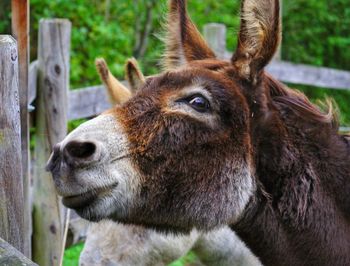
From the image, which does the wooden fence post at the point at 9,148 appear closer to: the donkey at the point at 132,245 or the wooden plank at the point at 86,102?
the donkey at the point at 132,245

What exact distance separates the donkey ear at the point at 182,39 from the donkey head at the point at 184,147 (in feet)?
1.31

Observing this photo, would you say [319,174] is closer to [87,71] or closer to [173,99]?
[173,99]

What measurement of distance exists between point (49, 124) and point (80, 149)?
8.61 feet

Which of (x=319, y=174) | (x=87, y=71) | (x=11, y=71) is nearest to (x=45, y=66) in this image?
(x=11, y=71)

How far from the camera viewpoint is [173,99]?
10.9 ft

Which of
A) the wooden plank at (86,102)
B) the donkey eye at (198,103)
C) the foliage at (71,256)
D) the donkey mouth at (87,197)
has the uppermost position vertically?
the donkey eye at (198,103)

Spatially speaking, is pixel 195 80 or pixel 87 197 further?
pixel 195 80

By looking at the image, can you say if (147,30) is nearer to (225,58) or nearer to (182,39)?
(225,58)

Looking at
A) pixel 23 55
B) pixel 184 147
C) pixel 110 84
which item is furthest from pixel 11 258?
pixel 110 84

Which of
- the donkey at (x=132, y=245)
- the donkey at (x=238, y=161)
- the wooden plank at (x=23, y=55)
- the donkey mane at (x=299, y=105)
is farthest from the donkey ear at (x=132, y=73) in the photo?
the donkey mane at (x=299, y=105)

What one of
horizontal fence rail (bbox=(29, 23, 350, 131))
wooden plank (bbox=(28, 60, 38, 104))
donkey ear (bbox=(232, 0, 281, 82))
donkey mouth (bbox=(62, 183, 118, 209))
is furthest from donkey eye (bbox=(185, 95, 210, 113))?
wooden plank (bbox=(28, 60, 38, 104))

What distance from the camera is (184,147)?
10.8 ft

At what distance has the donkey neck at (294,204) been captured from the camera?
3.41 metres

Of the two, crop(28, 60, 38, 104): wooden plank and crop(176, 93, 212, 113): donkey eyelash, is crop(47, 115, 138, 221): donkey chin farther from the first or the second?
crop(28, 60, 38, 104): wooden plank
